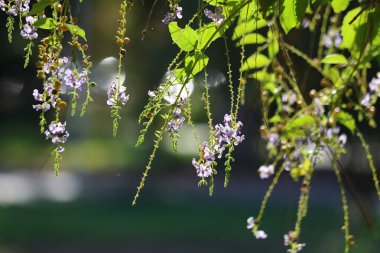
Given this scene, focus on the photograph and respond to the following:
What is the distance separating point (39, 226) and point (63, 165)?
18.4 feet

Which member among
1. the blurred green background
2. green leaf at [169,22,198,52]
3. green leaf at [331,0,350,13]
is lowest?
green leaf at [169,22,198,52]

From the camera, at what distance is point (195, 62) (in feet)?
4.79

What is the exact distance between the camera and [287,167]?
175 centimetres

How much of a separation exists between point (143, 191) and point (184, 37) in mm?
10310

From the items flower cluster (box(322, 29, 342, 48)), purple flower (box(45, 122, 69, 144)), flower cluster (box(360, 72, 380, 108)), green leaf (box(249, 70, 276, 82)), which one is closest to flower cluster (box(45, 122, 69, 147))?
purple flower (box(45, 122, 69, 144))

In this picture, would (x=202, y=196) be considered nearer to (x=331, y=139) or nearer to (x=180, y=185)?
(x=180, y=185)

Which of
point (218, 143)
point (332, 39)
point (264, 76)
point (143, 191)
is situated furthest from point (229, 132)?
point (143, 191)

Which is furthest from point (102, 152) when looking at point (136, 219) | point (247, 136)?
point (136, 219)

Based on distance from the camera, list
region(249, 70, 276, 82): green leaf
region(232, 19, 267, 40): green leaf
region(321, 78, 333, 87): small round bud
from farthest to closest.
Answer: region(249, 70, 276, 82): green leaf, region(321, 78, 333, 87): small round bud, region(232, 19, 267, 40): green leaf

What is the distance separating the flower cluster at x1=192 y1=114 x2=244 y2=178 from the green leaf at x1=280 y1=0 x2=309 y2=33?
0.20 metres

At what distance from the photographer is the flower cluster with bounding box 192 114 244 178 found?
1471mm

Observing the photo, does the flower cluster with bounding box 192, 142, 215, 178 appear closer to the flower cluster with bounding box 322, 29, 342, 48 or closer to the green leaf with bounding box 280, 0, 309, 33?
the green leaf with bounding box 280, 0, 309, 33

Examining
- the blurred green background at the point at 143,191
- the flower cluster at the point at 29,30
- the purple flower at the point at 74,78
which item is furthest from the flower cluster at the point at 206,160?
the blurred green background at the point at 143,191

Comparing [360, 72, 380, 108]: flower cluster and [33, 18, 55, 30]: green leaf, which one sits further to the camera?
[360, 72, 380, 108]: flower cluster
